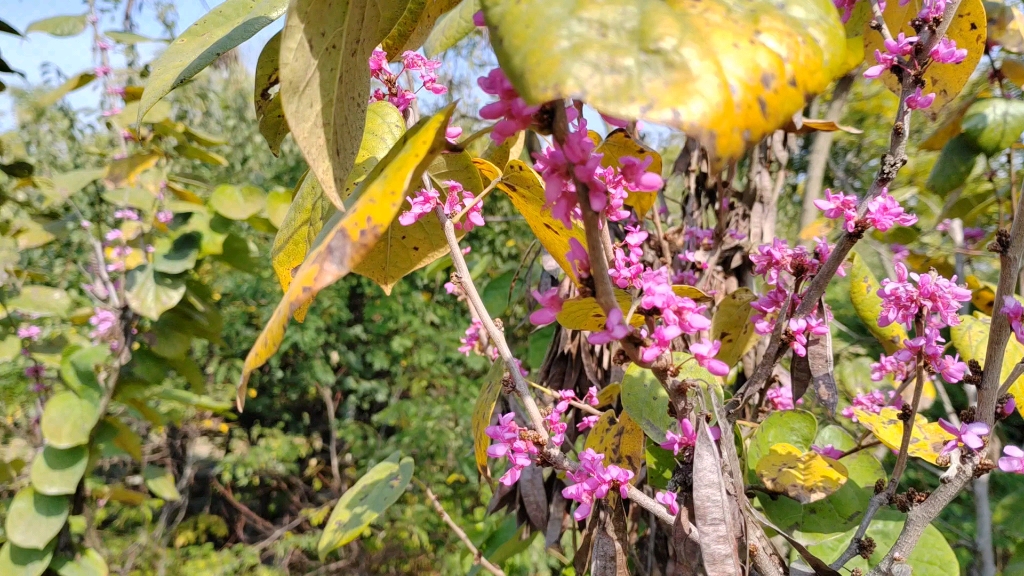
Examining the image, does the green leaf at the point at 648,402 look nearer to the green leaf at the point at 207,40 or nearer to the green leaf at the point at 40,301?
the green leaf at the point at 207,40

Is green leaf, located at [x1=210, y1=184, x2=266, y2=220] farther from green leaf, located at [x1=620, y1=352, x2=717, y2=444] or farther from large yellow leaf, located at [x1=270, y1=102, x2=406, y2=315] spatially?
green leaf, located at [x1=620, y1=352, x2=717, y2=444]

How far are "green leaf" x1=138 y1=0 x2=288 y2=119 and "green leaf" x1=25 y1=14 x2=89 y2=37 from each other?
1.49 m

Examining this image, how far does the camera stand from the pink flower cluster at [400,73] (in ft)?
1.75

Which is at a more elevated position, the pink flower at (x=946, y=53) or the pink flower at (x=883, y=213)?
the pink flower at (x=946, y=53)

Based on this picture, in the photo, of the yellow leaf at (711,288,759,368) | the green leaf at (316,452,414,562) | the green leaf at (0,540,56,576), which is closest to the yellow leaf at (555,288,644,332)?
the yellow leaf at (711,288,759,368)

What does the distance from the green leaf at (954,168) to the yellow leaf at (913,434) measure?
0.55 metres

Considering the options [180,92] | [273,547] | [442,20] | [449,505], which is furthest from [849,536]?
[273,547]

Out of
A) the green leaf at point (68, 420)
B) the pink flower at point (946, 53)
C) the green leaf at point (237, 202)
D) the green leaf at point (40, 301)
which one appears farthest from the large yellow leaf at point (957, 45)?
the green leaf at point (40, 301)

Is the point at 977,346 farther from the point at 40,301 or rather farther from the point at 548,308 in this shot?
the point at 40,301

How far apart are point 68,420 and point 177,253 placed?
43 centimetres

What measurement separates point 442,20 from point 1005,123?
846mm

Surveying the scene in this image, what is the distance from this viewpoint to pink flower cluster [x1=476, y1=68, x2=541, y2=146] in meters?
0.27

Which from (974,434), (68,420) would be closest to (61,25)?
(68,420)

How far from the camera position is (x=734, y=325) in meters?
0.69
